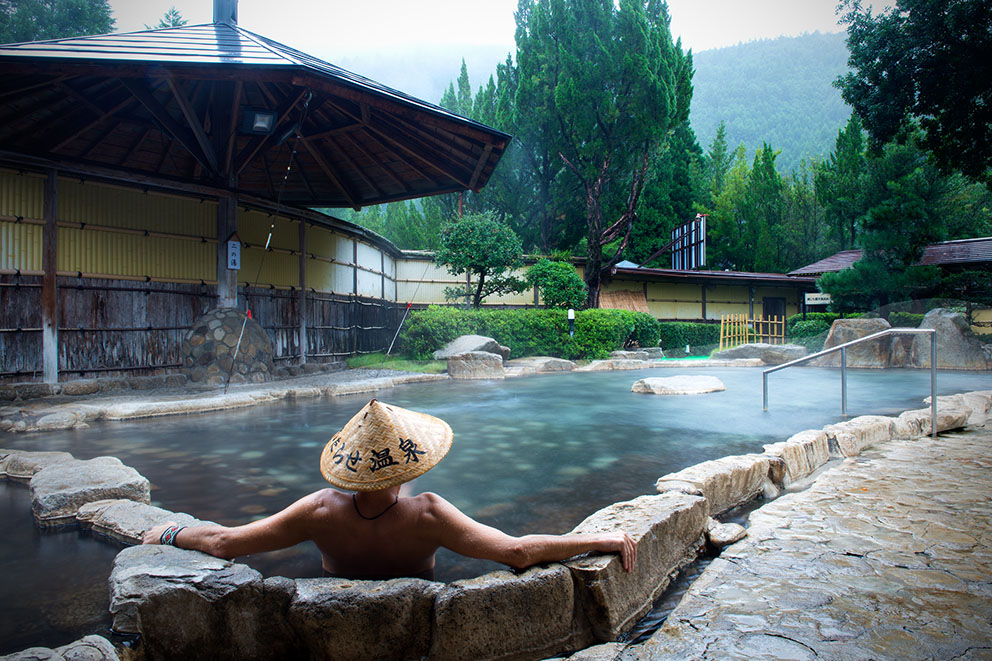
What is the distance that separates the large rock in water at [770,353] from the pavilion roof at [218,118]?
962 cm

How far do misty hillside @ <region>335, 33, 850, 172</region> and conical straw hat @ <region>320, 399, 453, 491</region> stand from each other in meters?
61.3

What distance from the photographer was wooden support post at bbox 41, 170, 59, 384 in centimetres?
800

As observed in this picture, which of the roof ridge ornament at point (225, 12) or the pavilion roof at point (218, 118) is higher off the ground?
the roof ridge ornament at point (225, 12)

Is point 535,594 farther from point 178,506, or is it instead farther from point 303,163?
point 303,163

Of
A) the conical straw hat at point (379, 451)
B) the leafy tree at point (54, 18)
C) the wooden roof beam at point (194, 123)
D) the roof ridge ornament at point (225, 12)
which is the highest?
the leafy tree at point (54, 18)

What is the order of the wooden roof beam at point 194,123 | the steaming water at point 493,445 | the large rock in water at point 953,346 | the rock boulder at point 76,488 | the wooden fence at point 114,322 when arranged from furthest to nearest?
1. the large rock in water at point 953,346
2. the wooden fence at point 114,322
3. the wooden roof beam at point 194,123
4. the steaming water at point 493,445
5. the rock boulder at point 76,488

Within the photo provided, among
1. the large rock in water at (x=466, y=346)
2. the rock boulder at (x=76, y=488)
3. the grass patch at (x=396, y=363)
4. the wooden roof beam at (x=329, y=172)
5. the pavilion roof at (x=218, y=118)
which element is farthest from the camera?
the large rock in water at (x=466, y=346)

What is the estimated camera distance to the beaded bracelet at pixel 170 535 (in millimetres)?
2324

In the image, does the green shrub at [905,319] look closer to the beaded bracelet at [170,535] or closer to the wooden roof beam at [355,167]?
the wooden roof beam at [355,167]

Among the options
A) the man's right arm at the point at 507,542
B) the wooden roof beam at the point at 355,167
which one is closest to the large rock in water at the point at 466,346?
the wooden roof beam at the point at 355,167

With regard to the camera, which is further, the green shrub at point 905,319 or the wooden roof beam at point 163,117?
the green shrub at point 905,319

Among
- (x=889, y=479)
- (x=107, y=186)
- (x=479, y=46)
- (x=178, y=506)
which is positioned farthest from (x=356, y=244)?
(x=479, y=46)

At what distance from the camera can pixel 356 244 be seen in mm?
14570

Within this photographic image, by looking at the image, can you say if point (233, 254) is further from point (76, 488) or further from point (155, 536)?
point (155, 536)
